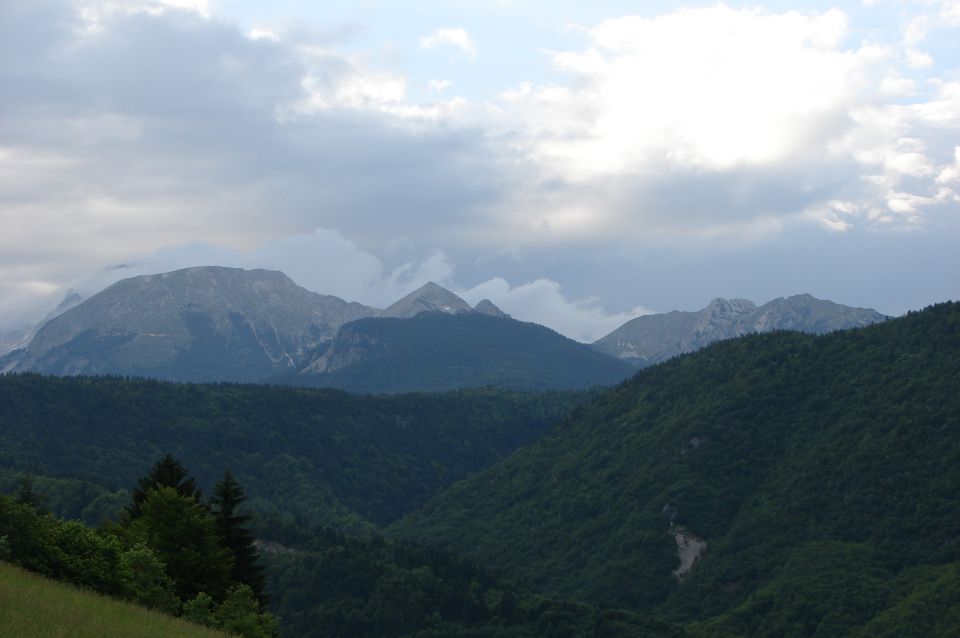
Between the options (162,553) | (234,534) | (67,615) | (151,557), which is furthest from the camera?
(234,534)

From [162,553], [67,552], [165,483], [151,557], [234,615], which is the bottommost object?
[234,615]

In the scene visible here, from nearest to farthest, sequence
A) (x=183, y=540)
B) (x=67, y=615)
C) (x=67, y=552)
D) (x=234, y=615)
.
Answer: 1. (x=67, y=615)
2. (x=67, y=552)
3. (x=234, y=615)
4. (x=183, y=540)

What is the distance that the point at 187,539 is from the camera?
3915 inches

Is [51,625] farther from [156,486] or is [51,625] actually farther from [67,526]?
[156,486]

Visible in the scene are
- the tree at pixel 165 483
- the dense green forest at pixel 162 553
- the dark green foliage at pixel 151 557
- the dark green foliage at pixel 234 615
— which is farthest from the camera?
the tree at pixel 165 483

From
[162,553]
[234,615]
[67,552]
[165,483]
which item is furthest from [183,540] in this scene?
[67,552]

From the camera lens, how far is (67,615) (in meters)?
57.3

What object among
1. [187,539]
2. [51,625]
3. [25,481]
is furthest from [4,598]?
[25,481]

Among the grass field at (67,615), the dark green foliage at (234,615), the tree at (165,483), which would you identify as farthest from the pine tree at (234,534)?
the grass field at (67,615)

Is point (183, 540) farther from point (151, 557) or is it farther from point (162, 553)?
point (151, 557)

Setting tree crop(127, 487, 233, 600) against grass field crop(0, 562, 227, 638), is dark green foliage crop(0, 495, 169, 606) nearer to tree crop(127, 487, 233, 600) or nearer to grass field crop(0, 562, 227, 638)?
grass field crop(0, 562, 227, 638)

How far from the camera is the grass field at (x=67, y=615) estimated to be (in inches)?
2078

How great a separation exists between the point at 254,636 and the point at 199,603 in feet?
16.5

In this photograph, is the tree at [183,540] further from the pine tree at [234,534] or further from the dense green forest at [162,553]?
the pine tree at [234,534]
